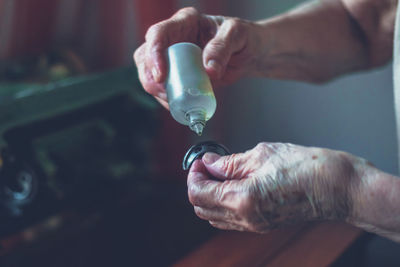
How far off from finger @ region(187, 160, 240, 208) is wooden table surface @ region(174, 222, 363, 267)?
0.31 m

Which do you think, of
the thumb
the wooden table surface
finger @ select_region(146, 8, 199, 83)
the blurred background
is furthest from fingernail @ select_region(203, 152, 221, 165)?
the blurred background

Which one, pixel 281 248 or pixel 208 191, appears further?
pixel 281 248

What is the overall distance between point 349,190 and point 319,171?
49 mm

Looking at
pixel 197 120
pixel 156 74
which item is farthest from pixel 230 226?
pixel 156 74

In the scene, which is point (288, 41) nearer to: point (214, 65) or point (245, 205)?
point (214, 65)

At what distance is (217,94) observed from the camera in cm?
163

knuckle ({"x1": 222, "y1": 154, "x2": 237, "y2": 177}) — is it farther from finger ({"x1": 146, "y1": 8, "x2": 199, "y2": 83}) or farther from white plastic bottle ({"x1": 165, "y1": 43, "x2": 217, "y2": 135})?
finger ({"x1": 146, "y1": 8, "x2": 199, "y2": 83})

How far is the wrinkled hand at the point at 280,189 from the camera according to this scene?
610 millimetres

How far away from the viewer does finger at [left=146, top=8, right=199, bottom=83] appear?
77 centimetres

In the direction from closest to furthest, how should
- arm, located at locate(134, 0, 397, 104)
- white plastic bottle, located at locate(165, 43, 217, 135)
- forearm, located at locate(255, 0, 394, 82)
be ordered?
white plastic bottle, located at locate(165, 43, 217, 135) → arm, located at locate(134, 0, 397, 104) → forearm, located at locate(255, 0, 394, 82)

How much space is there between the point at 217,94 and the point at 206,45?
76cm

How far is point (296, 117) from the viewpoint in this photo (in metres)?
1.56

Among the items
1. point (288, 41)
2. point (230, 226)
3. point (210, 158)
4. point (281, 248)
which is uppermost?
point (288, 41)

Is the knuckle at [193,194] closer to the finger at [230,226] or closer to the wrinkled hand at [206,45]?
the finger at [230,226]
